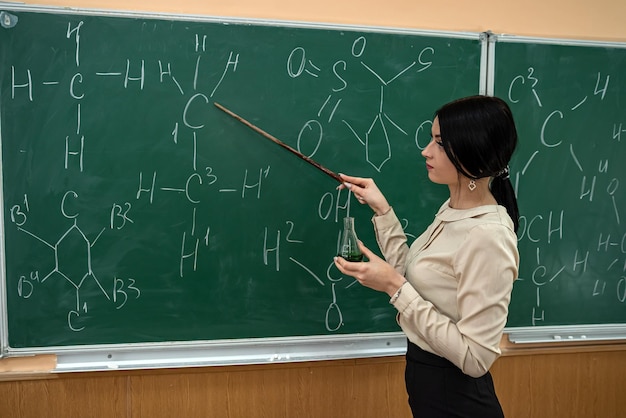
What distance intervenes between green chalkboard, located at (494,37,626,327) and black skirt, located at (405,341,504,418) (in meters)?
0.85

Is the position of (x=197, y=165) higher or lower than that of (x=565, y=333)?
higher

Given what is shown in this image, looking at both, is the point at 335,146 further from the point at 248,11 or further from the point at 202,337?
the point at 202,337

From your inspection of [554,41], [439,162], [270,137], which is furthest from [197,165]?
[554,41]

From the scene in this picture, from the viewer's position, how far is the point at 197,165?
1.82 m

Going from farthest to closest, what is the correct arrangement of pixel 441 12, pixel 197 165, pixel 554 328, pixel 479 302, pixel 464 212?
pixel 554 328 → pixel 441 12 → pixel 197 165 → pixel 464 212 → pixel 479 302

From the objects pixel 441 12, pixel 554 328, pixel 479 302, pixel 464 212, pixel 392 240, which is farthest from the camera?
pixel 554 328

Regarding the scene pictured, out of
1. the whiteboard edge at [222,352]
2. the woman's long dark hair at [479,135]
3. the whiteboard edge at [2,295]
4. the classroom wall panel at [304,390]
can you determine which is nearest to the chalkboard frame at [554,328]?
the classroom wall panel at [304,390]

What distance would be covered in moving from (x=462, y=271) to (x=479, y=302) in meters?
0.09

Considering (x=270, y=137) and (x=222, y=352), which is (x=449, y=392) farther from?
(x=270, y=137)

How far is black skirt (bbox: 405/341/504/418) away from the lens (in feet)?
4.42

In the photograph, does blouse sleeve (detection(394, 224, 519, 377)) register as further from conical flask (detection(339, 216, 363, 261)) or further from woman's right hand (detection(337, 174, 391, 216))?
woman's right hand (detection(337, 174, 391, 216))

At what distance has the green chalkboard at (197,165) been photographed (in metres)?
1.73

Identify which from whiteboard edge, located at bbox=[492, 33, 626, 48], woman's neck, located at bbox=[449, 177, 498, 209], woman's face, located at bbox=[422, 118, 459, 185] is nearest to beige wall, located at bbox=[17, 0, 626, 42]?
whiteboard edge, located at bbox=[492, 33, 626, 48]

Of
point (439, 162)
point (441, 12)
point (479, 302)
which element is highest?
point (441, 12)
